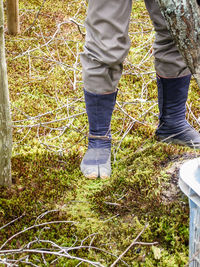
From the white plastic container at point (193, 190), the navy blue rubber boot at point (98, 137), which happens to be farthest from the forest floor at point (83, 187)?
the white plastic container at point (193, 190)

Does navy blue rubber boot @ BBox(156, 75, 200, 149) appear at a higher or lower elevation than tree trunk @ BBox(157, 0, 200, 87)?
lower

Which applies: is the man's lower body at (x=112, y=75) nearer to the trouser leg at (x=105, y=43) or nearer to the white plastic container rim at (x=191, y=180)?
the trouser leg at (x=105, y=43)

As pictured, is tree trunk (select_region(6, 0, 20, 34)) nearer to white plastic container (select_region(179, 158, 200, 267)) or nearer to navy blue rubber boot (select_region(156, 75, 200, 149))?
navy blue rubber boot (select_region(156, 75, 200, 149))

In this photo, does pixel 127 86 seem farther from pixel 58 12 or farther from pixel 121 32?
pixel 58 12

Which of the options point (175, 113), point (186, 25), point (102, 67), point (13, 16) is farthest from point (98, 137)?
point (13, 16)

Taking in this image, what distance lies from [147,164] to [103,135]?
0.39 m

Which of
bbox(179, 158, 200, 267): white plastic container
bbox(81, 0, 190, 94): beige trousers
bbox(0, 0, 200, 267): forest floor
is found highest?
bbox(81, 0, 190, 94): beige trousers

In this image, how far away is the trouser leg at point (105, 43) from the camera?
75.2 inches

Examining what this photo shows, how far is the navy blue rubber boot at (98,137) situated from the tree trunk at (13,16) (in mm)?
2200

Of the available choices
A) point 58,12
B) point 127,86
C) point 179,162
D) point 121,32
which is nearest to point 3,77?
point 121,32

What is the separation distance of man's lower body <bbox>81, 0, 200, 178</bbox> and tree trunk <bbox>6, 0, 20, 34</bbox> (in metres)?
2.14

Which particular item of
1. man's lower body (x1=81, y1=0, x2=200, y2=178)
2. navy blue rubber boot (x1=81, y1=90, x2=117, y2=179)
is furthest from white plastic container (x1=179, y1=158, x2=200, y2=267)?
navy blue rubber boot (x1=81, y1=90, x2=117, y2=179)

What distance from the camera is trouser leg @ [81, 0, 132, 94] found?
6.27 feet

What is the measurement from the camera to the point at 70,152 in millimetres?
2430
